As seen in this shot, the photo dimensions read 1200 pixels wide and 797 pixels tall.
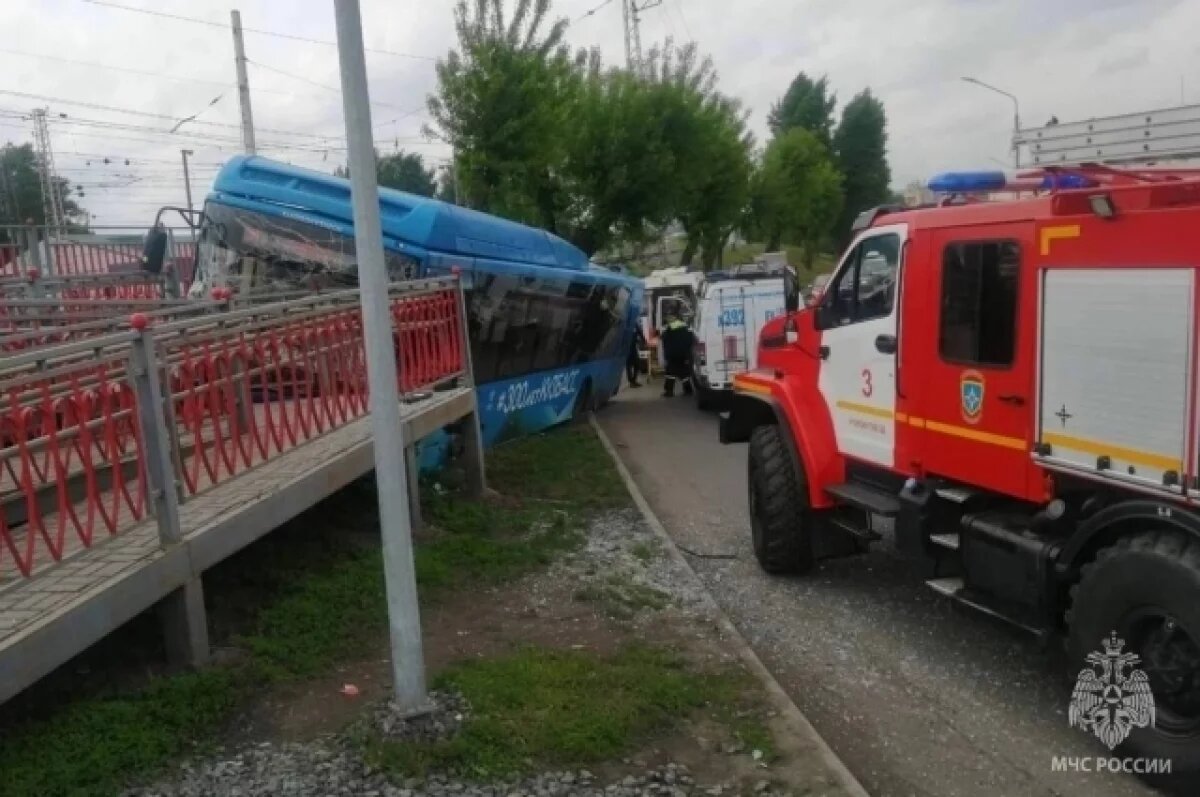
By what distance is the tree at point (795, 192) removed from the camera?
43312mm

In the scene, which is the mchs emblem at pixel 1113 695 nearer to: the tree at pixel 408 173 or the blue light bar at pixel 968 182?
the blue light bar at pixel 968 182

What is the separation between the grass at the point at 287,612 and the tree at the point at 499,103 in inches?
449

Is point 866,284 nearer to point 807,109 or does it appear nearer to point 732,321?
point 732,321

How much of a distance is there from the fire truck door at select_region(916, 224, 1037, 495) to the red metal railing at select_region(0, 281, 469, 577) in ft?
12.2

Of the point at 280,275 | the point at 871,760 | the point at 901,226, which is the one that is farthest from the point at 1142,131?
the point at 280,275

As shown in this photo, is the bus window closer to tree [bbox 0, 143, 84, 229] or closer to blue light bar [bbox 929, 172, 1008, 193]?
blue light bar [bbox 929, 172, 1008, 193]

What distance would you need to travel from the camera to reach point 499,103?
20.2 metres

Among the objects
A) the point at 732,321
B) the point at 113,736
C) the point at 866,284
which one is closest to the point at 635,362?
the point at 732,321

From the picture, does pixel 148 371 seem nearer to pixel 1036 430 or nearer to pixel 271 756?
pixel 271 756

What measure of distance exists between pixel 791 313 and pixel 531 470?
432 centimetres

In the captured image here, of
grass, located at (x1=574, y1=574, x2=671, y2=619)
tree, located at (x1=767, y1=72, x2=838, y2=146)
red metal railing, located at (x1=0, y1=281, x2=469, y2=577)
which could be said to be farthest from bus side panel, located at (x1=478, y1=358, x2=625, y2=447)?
tree, located at (x1=767, y1=72, x2=838, y2=146)

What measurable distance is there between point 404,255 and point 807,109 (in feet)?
204

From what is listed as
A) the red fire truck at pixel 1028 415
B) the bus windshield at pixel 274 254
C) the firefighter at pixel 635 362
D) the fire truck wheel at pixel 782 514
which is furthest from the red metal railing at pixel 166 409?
the firefighter at pixel 635 362

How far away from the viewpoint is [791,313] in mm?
7785
